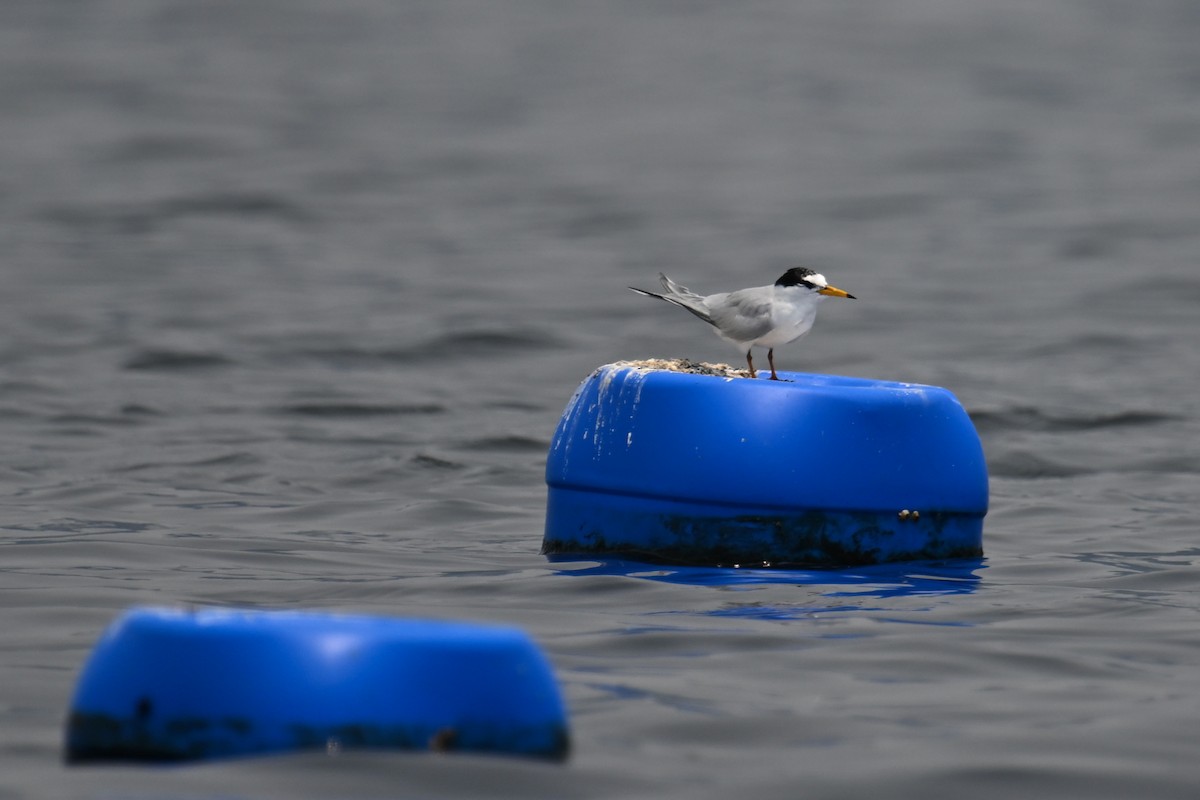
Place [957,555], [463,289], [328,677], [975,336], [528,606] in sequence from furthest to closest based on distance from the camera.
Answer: [463,289], [975,336], [957,555], [528,606], [328,677]

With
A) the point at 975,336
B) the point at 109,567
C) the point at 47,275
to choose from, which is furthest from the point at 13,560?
the point at 47,275

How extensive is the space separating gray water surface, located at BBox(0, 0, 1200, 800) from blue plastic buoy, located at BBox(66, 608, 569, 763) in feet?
0.28

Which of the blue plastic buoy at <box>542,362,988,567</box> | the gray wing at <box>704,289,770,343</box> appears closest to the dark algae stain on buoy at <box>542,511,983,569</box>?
the blue plastic buoy at <box>542,362,988,567</box>

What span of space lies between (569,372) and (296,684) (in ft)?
39.6

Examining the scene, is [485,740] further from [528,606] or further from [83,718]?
[528,606]

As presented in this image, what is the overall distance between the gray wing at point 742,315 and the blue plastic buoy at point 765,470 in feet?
1.30

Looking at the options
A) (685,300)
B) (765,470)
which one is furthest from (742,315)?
(765,470)

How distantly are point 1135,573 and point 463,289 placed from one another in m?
13.7

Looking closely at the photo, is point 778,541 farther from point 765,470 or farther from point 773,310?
point 773,310

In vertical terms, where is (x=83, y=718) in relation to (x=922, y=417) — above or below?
below

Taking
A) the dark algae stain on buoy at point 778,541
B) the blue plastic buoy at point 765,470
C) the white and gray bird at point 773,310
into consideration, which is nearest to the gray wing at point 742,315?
the white and gray bird at point 773,310

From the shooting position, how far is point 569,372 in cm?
1656

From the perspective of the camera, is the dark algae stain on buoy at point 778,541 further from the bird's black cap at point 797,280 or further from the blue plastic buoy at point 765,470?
the bird's black cap at point 797,280

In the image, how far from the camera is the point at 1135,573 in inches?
334
